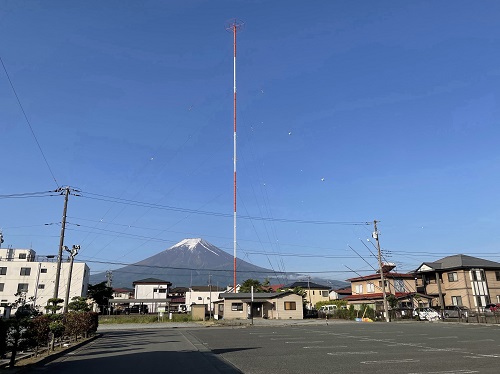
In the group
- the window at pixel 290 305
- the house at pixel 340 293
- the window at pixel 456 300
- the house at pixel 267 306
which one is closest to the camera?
the window at pixel 456 300

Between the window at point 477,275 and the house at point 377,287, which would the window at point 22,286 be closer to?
the house at point 377,287

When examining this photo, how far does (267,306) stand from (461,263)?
26.6 m

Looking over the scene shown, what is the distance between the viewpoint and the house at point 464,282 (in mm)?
47844

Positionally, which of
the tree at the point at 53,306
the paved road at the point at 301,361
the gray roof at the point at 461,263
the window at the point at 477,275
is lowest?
the paved road at the point at 301,361

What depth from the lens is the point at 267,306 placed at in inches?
2105

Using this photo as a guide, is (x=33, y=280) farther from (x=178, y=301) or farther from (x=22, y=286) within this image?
(x=178, y=301)

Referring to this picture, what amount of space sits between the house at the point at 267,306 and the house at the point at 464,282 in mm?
18854

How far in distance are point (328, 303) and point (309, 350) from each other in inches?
2198

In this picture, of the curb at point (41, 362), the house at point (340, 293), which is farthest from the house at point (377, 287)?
the curb at point (41, 362)

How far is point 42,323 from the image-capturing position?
561 inches

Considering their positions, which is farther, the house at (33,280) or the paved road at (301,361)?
the house at (33,280)

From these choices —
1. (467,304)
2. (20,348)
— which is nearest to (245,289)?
(467,304)

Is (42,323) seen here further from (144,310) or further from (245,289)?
(144,310)

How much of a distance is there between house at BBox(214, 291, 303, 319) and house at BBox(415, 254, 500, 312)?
61.9 ft
